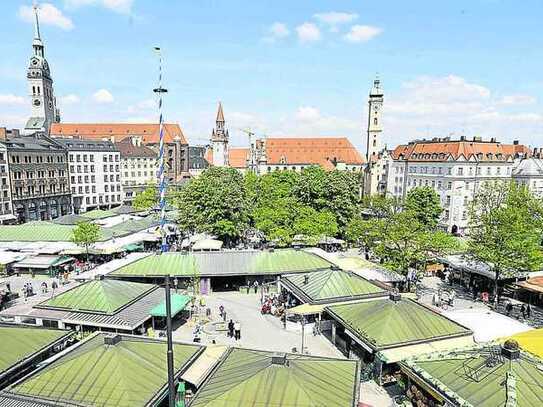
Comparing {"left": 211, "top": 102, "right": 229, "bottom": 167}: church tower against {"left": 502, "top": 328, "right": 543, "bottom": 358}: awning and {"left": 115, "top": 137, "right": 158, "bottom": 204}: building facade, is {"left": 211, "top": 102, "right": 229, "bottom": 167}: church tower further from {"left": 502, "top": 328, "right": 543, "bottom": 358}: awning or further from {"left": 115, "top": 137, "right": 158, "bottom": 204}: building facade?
{"left": 502, "top": 328, "right": 543, "bottom": 358}: awning

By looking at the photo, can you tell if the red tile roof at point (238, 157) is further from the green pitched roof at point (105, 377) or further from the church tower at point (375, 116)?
the green pitched roof at point (105, 377)

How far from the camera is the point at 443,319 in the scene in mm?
20172

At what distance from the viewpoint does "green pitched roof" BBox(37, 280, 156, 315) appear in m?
23.1

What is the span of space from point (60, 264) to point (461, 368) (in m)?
35.1

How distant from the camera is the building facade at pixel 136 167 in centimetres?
9838

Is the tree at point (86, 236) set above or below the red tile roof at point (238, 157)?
below

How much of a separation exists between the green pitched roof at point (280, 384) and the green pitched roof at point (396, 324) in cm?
296

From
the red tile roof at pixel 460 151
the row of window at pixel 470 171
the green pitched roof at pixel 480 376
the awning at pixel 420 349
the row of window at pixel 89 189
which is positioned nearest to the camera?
the green pitched roof at pixel 480 376

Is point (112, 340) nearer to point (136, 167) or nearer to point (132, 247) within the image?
point (132, 247)

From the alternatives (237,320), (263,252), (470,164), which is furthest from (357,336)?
(470,164)

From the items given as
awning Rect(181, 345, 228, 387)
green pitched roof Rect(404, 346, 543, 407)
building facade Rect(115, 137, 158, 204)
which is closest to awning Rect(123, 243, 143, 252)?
awning Rect(181, 345, 228, 387)

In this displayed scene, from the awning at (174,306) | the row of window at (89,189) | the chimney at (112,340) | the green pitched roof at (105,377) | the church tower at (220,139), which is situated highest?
the church tower at (220,139)

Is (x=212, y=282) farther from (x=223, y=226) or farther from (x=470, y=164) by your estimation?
(x=470, y=164)

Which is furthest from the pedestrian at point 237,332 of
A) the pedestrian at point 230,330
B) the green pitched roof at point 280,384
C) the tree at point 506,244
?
the tree at point 506,244
